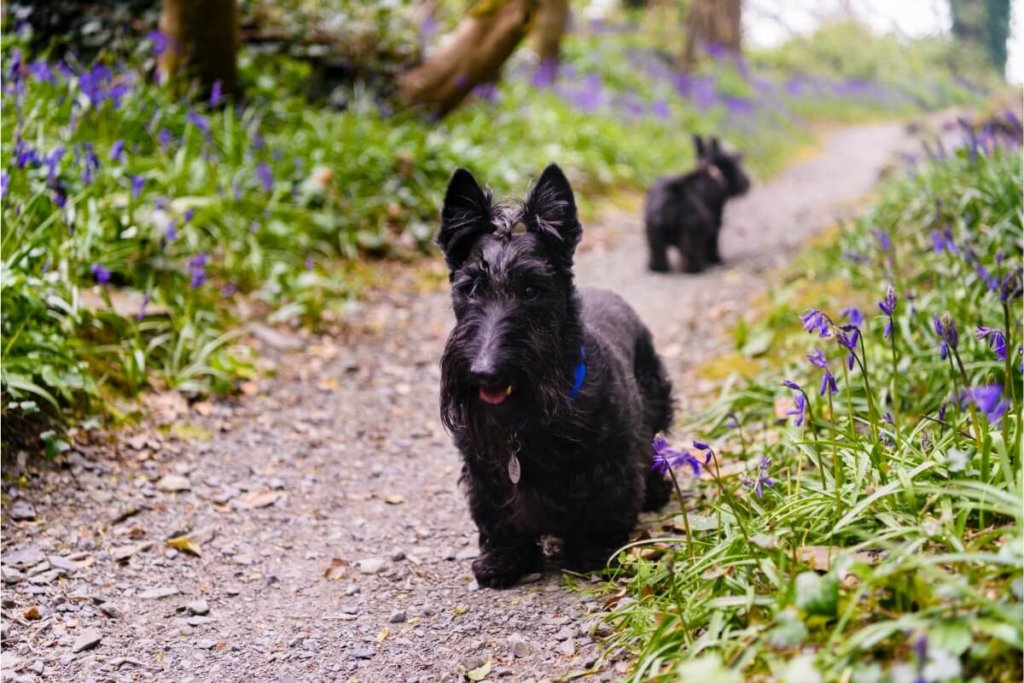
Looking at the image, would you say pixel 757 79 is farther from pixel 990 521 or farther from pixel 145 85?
pixel 990 521

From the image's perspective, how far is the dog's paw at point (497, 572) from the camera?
143 inches

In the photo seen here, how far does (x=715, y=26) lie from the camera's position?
63.8ft

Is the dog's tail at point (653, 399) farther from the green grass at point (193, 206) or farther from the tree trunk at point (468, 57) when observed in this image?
the tree trunk at point (468, 57)

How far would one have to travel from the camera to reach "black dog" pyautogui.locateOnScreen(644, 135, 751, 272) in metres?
8.12

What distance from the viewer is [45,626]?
11.3 ft

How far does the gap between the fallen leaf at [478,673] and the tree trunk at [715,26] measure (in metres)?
17.5

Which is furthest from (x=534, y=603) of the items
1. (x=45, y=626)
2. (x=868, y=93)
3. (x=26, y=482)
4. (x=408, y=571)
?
(x=868, y=93)

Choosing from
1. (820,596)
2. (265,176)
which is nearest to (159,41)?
(265,176)

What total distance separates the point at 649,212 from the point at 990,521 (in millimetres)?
5919

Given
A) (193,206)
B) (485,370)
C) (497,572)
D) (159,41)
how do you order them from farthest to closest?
(159,41) → (193,206) → (497,572) → (485,370)

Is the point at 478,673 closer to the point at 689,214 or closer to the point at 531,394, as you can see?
the point at 531,394

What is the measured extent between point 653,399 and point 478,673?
195 cm

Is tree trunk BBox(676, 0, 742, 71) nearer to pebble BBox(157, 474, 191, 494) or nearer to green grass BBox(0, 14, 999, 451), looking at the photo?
green grass BBox(0, 14, 999, 451)

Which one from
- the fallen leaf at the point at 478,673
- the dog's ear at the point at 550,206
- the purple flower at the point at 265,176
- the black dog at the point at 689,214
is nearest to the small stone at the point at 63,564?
the fallen leaf at the point at 478,673
